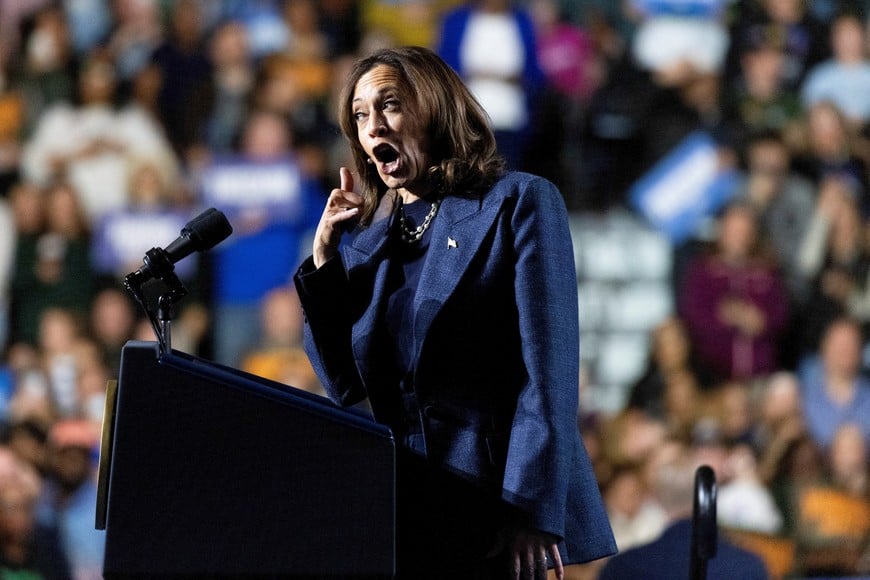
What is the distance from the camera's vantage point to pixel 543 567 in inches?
64.4

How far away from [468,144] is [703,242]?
4857mm

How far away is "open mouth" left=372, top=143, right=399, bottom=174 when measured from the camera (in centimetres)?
183

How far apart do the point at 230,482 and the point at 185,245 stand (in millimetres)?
347

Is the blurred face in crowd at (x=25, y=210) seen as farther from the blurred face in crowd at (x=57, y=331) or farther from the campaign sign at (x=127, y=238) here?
the blurred face in crowd at (x=57, y=331)

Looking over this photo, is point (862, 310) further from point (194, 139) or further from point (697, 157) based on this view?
point (194, 139)

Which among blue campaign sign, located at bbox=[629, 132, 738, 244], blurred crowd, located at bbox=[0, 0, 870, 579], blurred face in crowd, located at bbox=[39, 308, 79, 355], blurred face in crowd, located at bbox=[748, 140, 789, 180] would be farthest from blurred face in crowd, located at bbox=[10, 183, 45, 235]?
blurred face in crowd, located at bbox=[748, 140, 789, 180]

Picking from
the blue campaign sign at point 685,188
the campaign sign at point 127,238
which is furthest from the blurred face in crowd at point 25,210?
the blue campaign sign at point 685,188

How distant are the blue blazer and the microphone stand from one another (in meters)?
0.29

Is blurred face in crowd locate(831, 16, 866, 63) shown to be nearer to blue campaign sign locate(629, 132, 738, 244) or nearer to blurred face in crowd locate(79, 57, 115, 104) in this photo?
blue campaign sign locate(629, 132, 738, 244)

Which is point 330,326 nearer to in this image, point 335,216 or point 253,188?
point 335,216

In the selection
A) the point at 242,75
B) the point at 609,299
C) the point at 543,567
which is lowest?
the point at 543,567

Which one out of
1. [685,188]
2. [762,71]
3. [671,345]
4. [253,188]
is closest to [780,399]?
[671,345]

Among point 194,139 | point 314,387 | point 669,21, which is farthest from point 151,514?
point 669,21

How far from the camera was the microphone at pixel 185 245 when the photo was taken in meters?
1.62
